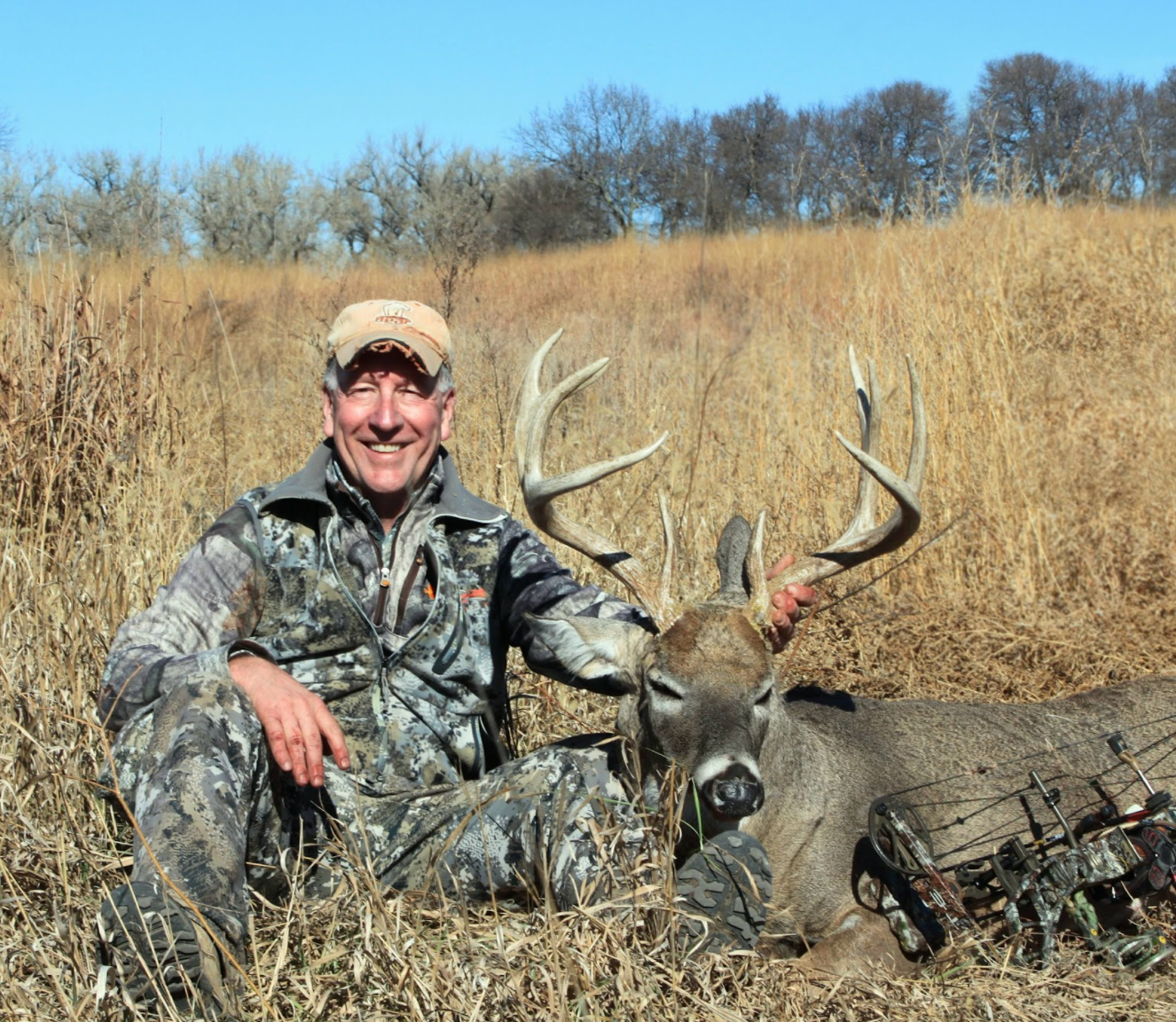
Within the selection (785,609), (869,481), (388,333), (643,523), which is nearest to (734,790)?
(785,609)

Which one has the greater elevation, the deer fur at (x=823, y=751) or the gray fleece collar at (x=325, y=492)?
the gray fleece collar at (x=325, y=492)

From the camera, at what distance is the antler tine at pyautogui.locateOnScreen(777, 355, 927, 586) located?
3414 millimetres

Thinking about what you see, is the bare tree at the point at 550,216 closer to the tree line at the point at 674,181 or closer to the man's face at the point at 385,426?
the tree line at the point at 674,181

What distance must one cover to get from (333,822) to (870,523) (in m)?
1.73

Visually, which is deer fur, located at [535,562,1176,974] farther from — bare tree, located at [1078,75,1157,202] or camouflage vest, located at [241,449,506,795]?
bare tree, located at [1078,75,1157,202]

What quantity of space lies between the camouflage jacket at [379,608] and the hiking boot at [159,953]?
2.73 ft

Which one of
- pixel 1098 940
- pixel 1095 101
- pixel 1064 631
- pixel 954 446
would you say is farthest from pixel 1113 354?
pixel 1098 940

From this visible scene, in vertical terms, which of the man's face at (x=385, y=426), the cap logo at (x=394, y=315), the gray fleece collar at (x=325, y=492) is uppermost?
Result: the cap logo at (x=394, y=315)

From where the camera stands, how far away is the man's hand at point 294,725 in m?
2.89

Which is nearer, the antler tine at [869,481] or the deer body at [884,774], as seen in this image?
the deer body at [884,774]

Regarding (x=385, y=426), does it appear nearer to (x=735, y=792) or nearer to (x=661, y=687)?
(x=661, y=687)

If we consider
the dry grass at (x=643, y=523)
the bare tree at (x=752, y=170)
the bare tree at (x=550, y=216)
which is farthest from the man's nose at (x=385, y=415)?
the bare tree at (x=550, y=216)

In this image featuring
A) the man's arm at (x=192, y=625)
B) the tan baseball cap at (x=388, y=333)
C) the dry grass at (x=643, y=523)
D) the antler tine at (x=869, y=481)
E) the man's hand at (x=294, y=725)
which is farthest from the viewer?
the tan baseball cap at (x=388, y=333)

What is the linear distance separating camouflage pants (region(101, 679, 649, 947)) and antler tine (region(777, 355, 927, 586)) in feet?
2.56
